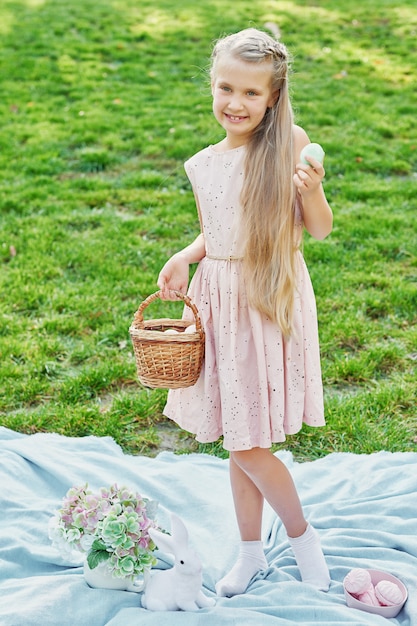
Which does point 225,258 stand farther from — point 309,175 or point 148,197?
point 148,197

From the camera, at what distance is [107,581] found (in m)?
2.23

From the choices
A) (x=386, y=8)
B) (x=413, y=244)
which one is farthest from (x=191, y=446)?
(x=386, y=8)

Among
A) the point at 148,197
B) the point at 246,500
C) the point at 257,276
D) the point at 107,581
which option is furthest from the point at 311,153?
the point at 148,197

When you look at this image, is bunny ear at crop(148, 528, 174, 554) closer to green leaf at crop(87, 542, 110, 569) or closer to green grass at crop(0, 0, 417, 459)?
green leaf at crop(87, 542, 110, 569)

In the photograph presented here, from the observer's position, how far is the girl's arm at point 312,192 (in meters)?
2.05

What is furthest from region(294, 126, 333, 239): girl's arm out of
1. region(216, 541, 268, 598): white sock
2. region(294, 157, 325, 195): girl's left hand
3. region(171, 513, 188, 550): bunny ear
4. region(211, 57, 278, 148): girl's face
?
region(216, 541, 268, 598): white sock

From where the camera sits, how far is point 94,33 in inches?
373

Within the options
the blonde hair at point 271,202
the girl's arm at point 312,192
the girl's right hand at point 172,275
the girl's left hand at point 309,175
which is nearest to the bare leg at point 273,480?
the blonde hair at point 271,202

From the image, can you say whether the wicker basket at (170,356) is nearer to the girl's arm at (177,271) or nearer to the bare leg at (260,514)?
the girl's arm at (177,271)

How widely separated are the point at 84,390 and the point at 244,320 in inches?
59.0

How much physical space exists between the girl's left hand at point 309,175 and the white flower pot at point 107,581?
1.15 m

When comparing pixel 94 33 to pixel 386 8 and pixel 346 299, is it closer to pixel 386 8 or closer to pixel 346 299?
pixel 386 8

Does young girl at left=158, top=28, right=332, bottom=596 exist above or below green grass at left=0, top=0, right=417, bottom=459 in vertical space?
above

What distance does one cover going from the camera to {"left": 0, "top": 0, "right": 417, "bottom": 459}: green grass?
347cm
